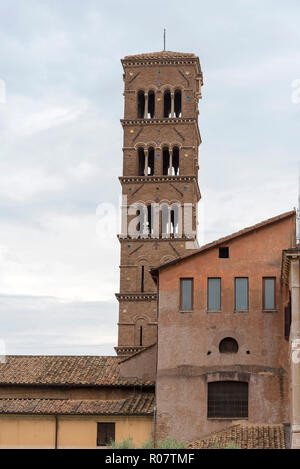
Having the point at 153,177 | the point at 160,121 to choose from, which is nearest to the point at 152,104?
the point at 160,121

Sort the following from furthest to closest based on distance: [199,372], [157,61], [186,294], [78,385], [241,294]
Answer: [157,61] < [78,385] < [186,294] < [241,294] < [199,372]

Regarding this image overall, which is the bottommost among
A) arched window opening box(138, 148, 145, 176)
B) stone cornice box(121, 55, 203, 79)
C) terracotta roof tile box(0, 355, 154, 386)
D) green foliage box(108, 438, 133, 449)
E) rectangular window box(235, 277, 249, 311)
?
green foliage box(108, 438, 133, 449)

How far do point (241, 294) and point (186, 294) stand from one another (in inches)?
100

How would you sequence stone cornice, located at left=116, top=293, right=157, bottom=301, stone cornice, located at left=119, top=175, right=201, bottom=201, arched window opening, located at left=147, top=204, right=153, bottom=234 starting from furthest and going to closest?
1. stone cornice, located at left=119, top=175, right=201, bottom=201
2. arched window opening, located at left=147, top=204, right=153, bottom=234
3. stone cornice, located at left=116, top=293, right=157, bottom=301

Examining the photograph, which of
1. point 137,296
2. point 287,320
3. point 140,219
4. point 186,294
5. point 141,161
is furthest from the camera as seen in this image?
point 141,161

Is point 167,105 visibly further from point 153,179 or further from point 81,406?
point 81,406

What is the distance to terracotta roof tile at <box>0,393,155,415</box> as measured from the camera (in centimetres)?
4325

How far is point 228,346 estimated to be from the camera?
4212cm

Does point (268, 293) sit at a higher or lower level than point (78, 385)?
higher

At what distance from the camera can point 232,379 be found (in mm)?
41281

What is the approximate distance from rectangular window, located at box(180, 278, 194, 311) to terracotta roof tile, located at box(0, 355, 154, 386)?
185 inches

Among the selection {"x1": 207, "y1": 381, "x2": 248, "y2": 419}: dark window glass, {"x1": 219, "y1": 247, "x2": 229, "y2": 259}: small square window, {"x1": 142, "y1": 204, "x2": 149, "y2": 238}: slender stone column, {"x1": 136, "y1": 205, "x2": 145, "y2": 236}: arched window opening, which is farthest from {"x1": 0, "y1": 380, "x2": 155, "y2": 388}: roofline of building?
{"x1": 136, "y1": 205, "x2": 145, "y2": 236}: arched window opening

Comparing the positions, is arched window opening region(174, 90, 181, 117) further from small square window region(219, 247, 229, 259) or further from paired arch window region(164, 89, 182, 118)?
small square window region(219, 247, 229, 259)
